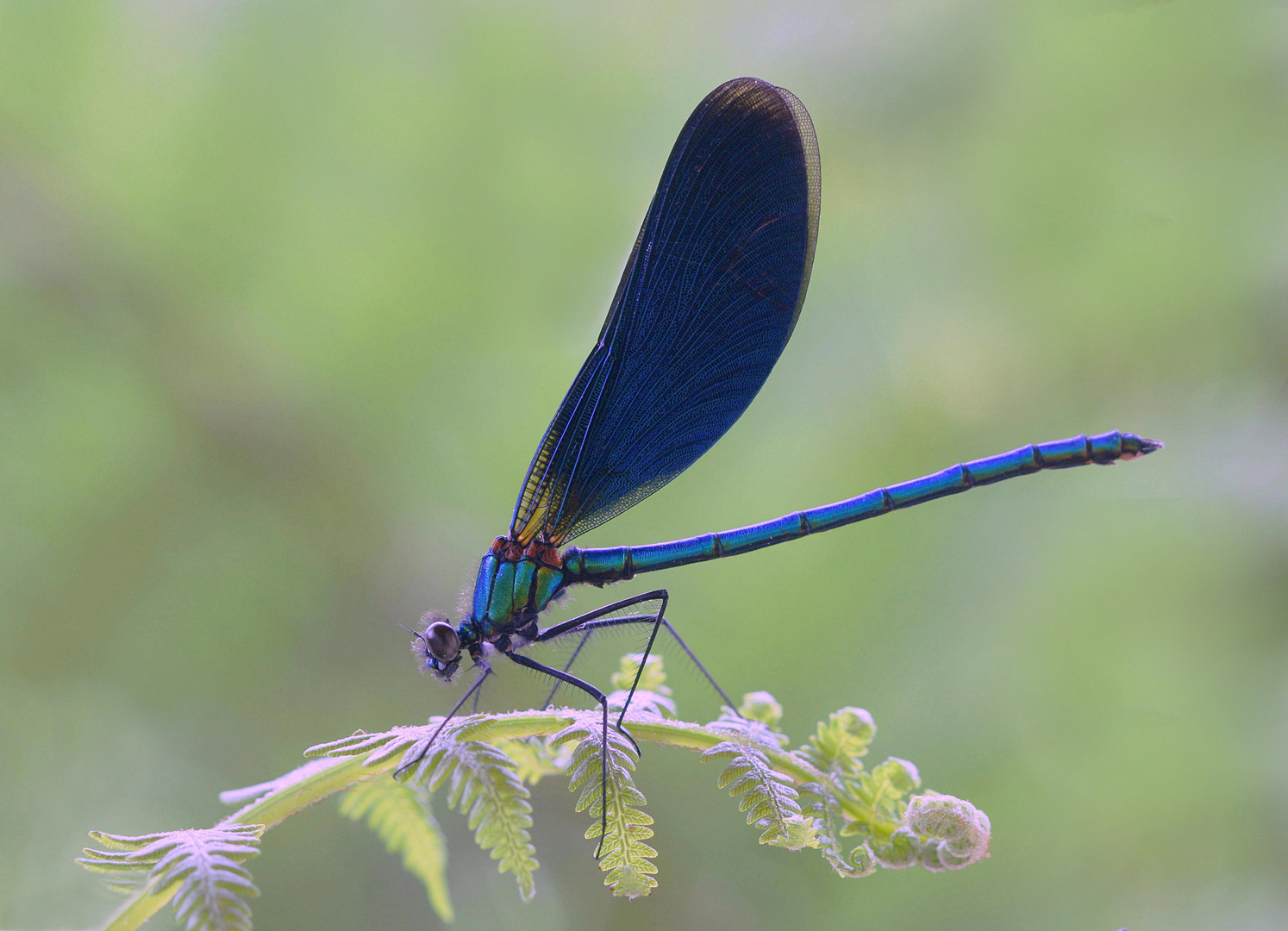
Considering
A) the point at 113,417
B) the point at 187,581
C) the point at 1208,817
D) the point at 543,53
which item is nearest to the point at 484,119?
the point at 543,53

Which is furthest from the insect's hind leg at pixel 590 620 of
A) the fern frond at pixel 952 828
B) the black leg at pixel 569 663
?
the fern frond at pixel 952 828

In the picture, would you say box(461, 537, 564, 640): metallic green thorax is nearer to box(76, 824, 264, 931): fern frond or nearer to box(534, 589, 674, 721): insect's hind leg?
box(534, 589, 674, 721): insect's hind leg

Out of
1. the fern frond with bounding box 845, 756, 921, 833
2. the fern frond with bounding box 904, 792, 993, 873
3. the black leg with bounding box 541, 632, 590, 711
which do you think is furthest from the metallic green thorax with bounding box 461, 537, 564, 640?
the fern frond with bounding box 904, 792, 993, 873

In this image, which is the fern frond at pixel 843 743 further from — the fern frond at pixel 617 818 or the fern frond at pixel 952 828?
the fern frond at pixel 617 818

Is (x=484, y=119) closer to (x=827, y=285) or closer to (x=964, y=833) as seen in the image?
(x=827, y=285)

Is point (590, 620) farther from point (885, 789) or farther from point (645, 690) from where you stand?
point (885, 789)
